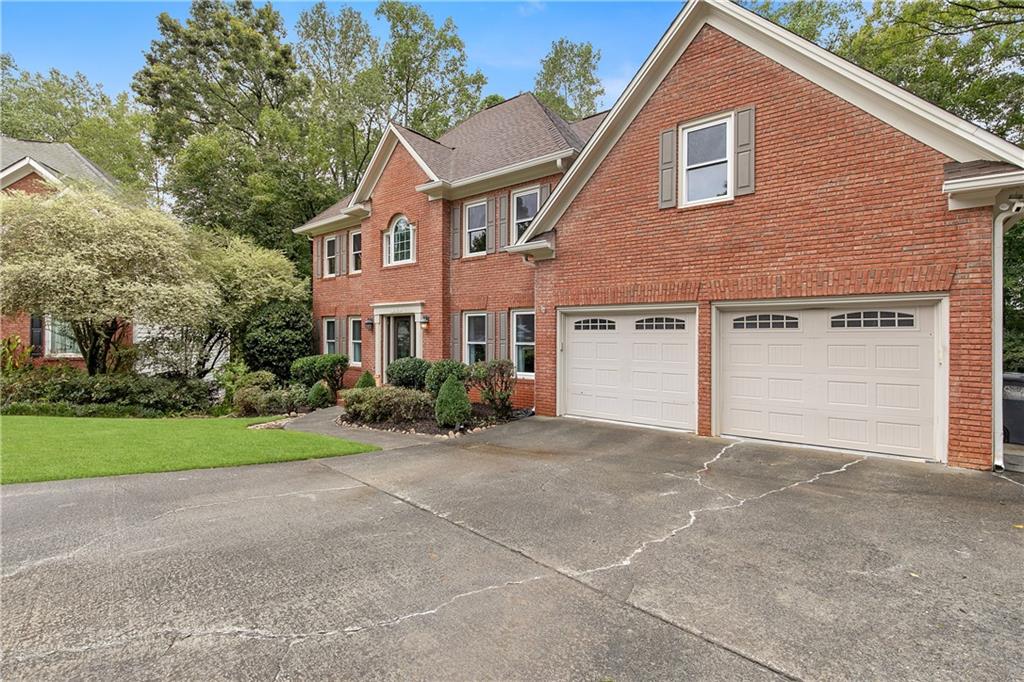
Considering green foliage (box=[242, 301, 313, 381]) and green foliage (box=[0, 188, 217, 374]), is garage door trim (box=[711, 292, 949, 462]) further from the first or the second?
green foliage (box=[0, 188, 217, 374])

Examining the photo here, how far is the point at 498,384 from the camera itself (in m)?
10.8

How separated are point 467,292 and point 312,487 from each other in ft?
26.5

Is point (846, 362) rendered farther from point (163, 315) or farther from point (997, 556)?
point (163, 315)

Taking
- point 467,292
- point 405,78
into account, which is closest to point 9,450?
point 467,292

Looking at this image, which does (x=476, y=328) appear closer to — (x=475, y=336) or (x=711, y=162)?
(x=475, y=336)

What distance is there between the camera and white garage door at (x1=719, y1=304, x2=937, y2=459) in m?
6.92

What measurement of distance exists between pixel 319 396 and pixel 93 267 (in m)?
6.87

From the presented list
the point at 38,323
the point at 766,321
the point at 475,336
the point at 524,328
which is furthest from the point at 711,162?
the point at 38,323

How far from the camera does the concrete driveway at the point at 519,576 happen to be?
272cm

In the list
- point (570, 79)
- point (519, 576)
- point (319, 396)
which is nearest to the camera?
point (519, 576)

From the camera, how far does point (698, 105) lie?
875 centimetres

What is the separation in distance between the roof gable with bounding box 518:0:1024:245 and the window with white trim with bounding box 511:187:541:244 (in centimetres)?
165

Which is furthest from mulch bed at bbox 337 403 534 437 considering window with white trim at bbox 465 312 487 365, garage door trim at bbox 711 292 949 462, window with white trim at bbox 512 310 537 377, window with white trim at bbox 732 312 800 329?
garage door trim at bbox 711 292 949 462

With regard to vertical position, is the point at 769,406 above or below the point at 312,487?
above
